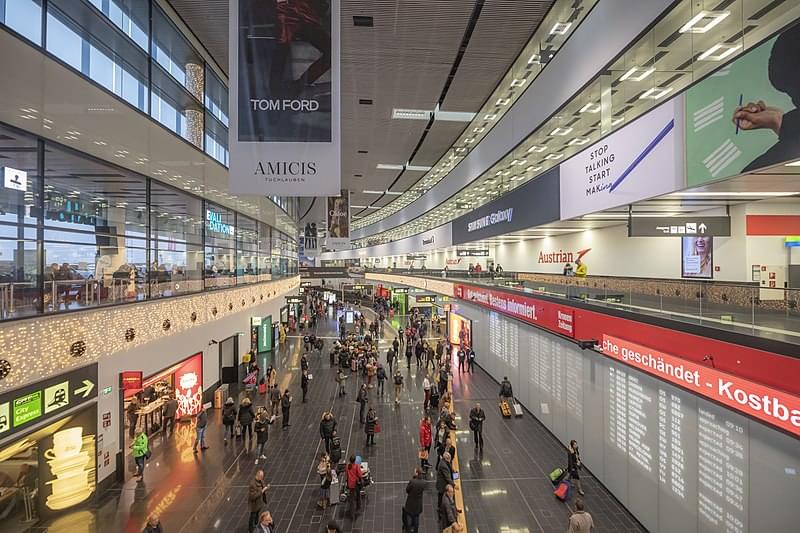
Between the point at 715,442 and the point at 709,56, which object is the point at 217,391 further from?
the point at 709,56

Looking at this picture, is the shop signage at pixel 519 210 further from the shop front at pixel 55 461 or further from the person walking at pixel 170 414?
the person walking at pixel 170 414

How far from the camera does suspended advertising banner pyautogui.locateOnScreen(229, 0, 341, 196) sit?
5.88 meters

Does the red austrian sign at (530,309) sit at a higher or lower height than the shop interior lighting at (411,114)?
lower

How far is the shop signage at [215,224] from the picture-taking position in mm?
12972

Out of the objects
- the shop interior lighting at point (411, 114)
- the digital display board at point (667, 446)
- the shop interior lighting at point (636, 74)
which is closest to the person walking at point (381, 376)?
the digital display board at point (667, 446)

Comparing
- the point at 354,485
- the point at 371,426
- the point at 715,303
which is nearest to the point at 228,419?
the point at 371,426

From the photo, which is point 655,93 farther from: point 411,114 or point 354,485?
point 411,114

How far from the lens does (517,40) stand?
1173 centimetres

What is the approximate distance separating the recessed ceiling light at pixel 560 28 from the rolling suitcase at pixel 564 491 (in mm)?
10600

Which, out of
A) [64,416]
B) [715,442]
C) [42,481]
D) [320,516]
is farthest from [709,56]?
[42,481]

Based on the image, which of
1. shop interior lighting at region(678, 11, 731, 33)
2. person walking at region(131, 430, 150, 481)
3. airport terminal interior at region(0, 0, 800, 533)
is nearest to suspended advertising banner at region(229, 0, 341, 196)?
airport terminal interior at region(0, 0, 800, 533)

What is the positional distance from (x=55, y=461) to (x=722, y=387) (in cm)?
1086

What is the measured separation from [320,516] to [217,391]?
8100mm

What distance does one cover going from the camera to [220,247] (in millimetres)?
14172
